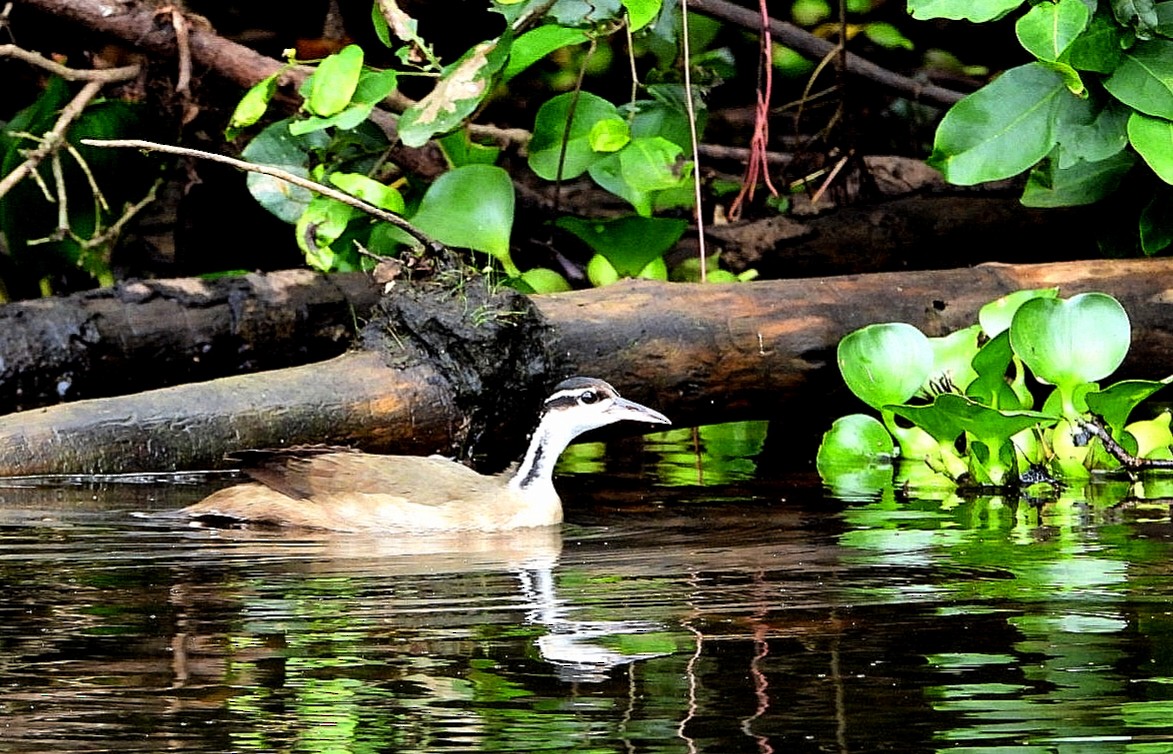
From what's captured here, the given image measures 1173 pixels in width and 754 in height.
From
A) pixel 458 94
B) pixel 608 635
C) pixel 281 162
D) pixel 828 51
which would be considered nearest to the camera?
pixel 608 635

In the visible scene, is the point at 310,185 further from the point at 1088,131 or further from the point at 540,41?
the point at 1088,131

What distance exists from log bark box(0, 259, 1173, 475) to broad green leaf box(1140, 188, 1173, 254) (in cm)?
13

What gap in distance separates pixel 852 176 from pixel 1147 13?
2871 millimetres

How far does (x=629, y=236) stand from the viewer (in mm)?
7812

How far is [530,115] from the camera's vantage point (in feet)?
34.3

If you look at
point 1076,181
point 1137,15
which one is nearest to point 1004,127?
point 1137,15

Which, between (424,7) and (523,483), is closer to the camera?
(523,483)

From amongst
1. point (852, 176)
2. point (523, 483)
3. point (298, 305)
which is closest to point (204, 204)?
point (298, 305)

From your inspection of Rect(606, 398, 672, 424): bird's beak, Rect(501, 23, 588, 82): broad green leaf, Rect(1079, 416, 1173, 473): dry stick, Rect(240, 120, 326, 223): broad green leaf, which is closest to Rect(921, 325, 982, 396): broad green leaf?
Rect(1079, 416, 1173, 473): dry stick

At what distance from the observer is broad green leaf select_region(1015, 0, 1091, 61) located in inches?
246

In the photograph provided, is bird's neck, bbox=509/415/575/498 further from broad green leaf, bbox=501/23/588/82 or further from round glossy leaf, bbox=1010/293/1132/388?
broad green leaf, bbox=501/23/588/82

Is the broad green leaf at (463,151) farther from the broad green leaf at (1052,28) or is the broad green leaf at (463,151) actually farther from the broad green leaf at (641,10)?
the broad green leaf at (1052,28)

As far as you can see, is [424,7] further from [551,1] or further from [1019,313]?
[1019,313]

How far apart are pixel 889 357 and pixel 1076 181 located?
5.31 ft
